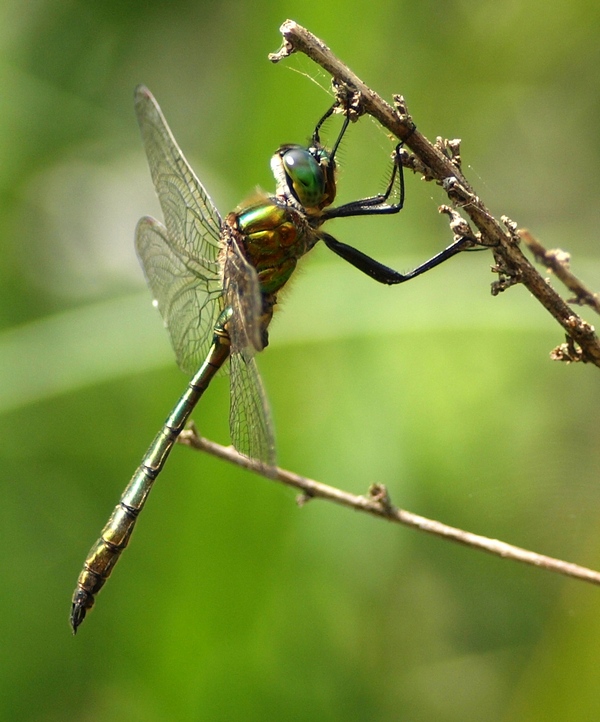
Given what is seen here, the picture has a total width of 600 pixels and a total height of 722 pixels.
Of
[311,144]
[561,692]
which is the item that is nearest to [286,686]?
[561,692]

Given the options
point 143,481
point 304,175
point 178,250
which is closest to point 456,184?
point 304,175

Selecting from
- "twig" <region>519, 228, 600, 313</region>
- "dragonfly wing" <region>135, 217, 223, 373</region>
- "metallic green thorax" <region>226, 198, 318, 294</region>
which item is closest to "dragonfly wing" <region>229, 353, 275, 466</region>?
"metallic green thorax" <region>226, 198, 318, 294</region>

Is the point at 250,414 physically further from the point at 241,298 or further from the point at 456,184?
the point at 456,184

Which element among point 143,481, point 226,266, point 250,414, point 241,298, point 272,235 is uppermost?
point 272,235

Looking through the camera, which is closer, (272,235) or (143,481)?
(272,235)

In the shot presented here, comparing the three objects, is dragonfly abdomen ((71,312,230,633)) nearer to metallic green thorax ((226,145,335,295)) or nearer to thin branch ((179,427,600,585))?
metallic green thorax ((226,145,335,295))

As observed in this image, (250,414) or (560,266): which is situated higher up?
(560,266)

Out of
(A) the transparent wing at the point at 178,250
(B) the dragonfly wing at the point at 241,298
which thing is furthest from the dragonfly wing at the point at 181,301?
(B) the dragonfly wing at the point at 241,298
